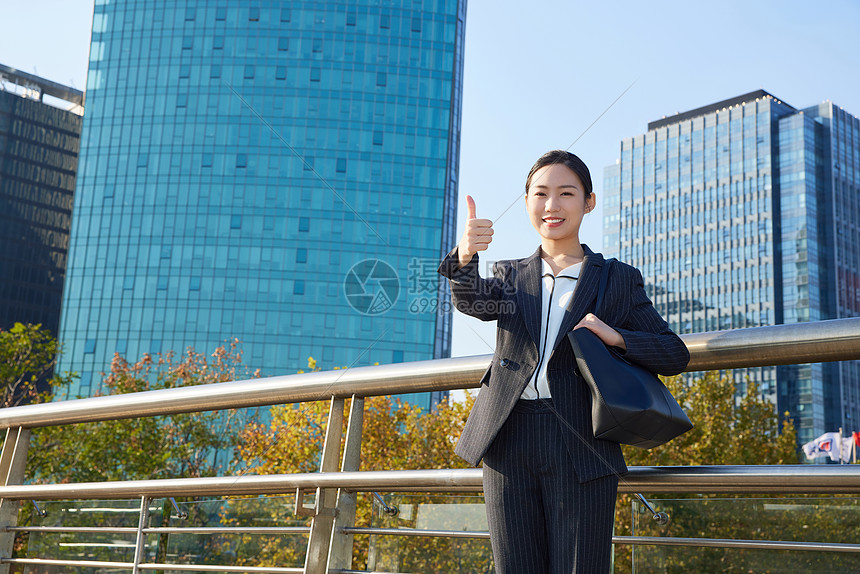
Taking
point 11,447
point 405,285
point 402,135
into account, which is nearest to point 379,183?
point 402,135

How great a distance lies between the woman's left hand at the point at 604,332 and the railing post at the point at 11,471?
8.33 feet

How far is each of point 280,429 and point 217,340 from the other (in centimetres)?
3786

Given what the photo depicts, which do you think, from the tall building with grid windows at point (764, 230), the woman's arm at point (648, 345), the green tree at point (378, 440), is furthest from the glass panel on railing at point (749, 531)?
the tall building with grid windows at point (764, 230)

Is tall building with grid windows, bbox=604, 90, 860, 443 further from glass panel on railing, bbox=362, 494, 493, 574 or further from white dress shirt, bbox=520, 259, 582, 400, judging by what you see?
white dress shirt, bbox=520, 259, 582, 400

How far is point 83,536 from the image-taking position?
3.02 metres

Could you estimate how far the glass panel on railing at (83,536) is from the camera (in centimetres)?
289

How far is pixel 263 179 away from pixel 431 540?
6110cm

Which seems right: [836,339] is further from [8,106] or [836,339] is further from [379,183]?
[8,106]

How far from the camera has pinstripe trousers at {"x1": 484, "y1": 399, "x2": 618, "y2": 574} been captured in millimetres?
1707

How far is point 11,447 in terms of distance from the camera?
3.28m

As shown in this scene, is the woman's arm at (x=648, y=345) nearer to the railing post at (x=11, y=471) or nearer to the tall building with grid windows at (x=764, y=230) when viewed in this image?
the railing post at (x=11, y=471)

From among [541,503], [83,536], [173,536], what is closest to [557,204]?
[541,503]

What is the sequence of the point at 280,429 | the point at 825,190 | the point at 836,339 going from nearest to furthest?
1. the point at 836,339
2. the point at 280,429
3. the point at 825,190

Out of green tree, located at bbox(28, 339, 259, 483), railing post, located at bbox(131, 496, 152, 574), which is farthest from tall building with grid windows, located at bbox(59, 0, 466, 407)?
railing post, located at bbox(131, 496, 152, 574)
